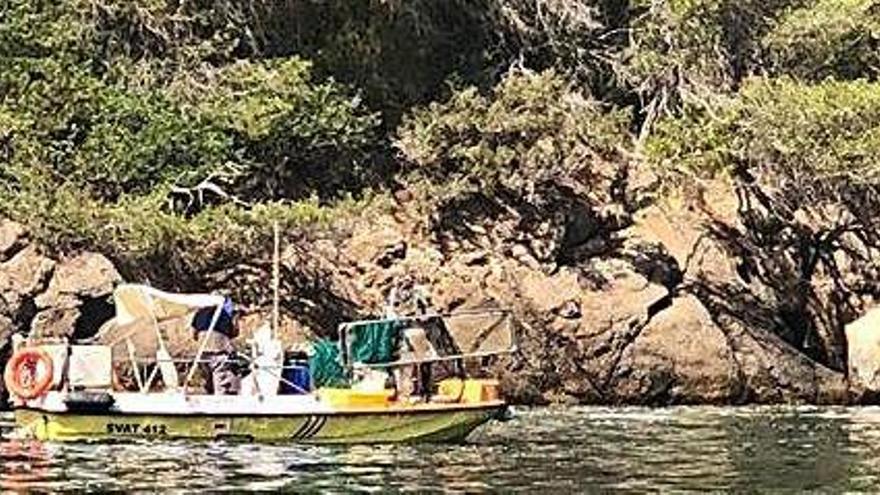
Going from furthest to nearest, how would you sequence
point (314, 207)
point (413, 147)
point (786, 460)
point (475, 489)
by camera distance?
point (413, 147) → point (314, 207) → point (786, 460) → point (475, 489)

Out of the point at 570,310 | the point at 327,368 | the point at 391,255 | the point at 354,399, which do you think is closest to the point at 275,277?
the point at 327,368

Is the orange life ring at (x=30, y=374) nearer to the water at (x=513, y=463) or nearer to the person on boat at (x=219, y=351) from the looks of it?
the water at (x=513, y=463)

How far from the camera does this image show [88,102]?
36.6 metres

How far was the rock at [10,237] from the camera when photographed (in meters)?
34.5

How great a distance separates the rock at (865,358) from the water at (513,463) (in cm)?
661

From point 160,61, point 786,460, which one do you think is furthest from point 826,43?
point 786,460

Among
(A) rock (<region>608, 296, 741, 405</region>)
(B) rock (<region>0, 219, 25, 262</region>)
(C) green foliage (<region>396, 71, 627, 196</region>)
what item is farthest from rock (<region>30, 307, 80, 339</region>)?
(A) rock (<region>608, 296, 741, 405</region>)

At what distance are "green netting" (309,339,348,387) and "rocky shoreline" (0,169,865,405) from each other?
320 inches

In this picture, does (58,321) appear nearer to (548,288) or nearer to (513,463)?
(548,288)

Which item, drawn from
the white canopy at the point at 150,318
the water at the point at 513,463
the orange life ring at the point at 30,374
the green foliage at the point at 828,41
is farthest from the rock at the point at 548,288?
the orange life ring at the point at 30,374

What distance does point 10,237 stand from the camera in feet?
114

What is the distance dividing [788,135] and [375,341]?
13.4 m

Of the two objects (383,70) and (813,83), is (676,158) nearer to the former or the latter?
(813,83)

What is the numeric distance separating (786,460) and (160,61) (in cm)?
1915
